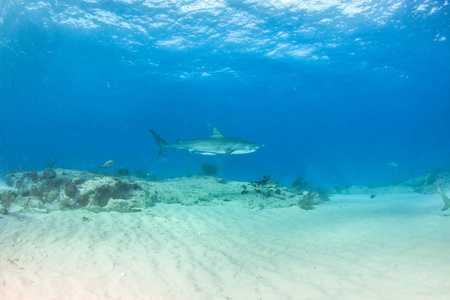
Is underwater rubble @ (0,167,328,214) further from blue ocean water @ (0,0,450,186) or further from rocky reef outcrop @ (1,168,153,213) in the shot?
blue ocean water @ (0,0,450,186)

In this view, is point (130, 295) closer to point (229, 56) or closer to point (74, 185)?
point (74, 185)

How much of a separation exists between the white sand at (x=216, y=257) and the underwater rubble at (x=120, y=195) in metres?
0.83

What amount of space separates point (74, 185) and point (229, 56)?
91.1 feet

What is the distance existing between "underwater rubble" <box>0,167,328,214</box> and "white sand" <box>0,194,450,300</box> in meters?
0.83

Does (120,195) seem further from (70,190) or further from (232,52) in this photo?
(232,52)

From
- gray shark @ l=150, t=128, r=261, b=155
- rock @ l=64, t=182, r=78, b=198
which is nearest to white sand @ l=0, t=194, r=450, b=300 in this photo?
rock @ l=64, t=182, r=78, b=198

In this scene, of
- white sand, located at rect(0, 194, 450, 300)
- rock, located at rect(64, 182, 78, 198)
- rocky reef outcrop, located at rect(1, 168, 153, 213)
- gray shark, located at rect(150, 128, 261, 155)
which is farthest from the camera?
gray shark, located at rect(150, 128, 261, 155)

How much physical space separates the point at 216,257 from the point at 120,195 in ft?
16.9

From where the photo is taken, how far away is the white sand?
3.53 m

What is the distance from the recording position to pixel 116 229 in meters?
5.93

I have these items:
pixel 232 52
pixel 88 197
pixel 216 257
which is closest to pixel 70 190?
pixel 88 197

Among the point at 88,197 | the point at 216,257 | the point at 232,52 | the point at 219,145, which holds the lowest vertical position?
the point at 216,257

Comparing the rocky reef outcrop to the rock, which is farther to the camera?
the rock

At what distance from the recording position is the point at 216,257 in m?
4.92
